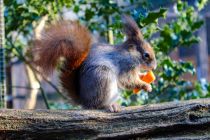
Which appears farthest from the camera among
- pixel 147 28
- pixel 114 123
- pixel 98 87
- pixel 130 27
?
pixel 147 28

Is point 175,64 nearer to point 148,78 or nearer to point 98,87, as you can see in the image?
point 148,78

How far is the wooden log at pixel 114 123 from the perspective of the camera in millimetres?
1651

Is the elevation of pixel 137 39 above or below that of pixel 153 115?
above

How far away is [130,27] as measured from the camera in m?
2.12

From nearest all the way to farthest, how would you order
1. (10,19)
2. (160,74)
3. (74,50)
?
(74,50) → (160,74) → (10,19)

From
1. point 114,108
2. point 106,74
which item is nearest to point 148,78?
point 106,74

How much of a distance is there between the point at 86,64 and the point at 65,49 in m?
0.09

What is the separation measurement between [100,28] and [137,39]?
90 centimetres

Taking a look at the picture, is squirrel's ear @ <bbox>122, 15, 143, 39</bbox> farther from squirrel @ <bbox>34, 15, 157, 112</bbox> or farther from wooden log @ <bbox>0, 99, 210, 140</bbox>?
wooden log @ <bbox>0, 99, 210, 140</bbox>

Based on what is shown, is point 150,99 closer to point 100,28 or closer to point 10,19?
point 100,28

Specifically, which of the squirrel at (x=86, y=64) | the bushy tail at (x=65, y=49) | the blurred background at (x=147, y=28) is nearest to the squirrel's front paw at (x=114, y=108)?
the squirrel at (x=86, y=64)

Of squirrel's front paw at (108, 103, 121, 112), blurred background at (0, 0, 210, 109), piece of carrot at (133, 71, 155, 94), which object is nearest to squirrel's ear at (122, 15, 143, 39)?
piece of carrot at (133, 71, 155, 94)

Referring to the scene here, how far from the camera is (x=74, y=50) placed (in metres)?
1.94

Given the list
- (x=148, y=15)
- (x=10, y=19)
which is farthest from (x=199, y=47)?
(x=148, y=15)
